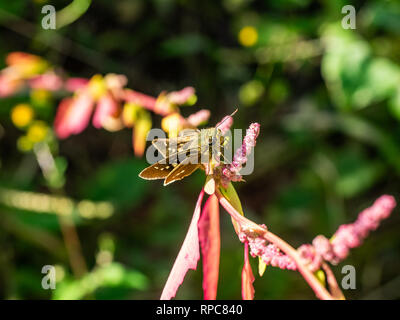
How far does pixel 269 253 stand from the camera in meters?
0.41

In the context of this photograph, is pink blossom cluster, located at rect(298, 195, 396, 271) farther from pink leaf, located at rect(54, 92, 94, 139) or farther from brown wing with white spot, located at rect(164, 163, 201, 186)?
pink leaf, located at rect(54, 92, 94, 139)

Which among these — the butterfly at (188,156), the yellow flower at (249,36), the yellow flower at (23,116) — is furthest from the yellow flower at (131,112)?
the yellow flower at (249,36)

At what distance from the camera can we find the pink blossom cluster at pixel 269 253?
1.30 ft

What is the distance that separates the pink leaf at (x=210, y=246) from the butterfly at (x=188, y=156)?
0.04m

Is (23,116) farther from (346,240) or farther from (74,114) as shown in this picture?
(346,240)

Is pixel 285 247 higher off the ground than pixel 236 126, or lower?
lower

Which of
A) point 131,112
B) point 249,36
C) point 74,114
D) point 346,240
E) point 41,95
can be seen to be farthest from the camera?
point 249,36

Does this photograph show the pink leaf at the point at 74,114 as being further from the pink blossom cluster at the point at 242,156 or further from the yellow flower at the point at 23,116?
the pink blossom cluster at the point at 242,156

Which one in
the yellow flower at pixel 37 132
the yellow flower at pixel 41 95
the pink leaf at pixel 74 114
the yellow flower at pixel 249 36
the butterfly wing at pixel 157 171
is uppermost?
the yellow flower at pixel 249 36

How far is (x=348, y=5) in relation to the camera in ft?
4.23

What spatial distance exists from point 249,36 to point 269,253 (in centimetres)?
115

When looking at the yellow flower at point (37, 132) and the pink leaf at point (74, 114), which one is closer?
the pink leaf at point (74, 114)

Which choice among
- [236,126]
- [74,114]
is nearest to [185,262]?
[74,114]

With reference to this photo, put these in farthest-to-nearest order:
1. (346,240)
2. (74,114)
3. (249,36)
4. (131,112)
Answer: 1. (249,36)
2. (74,114)
3. (131,112)
4. (346,240)
